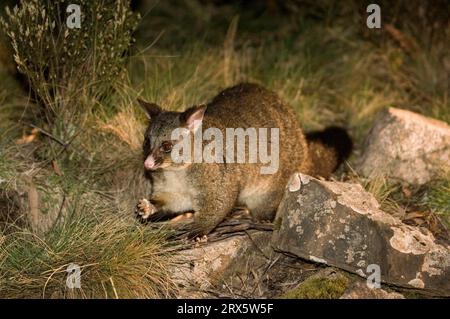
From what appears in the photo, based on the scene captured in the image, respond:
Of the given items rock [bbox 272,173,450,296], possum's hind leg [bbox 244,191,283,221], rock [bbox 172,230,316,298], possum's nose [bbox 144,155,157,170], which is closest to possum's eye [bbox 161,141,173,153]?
possum's nose [bbox 144,155,157,170]

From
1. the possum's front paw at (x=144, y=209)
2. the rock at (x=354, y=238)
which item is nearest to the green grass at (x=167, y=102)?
the possum's front paw at (x=144, y=209)

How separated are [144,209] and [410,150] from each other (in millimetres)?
2743

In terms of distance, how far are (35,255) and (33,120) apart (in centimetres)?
229

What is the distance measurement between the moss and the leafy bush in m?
2.74

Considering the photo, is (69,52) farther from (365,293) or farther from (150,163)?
(365,293)

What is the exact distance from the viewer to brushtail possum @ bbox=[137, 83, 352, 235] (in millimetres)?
5461

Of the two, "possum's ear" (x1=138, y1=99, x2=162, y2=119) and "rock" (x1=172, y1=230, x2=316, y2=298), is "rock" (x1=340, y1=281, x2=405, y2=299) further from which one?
"possum's ear" (x1=138, y1=99, x2=162, y2=119)

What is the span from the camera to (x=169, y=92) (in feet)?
24.0

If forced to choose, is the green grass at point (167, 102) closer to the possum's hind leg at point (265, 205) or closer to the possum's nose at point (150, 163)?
the possum's nose at point (150, 163)

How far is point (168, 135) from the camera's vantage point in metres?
5.42

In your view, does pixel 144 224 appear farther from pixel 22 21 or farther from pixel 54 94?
pixel 22 21

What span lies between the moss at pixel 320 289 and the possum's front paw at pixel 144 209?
138cm

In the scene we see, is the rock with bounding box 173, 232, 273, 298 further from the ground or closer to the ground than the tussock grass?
closer to the ground

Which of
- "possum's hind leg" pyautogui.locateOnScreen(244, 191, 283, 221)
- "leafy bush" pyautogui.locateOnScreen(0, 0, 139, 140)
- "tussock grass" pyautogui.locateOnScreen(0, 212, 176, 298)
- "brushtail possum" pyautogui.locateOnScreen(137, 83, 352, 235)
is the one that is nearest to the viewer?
"tussock grass" pyautogui.locateOnScreen(0, 212, 176, 298)
